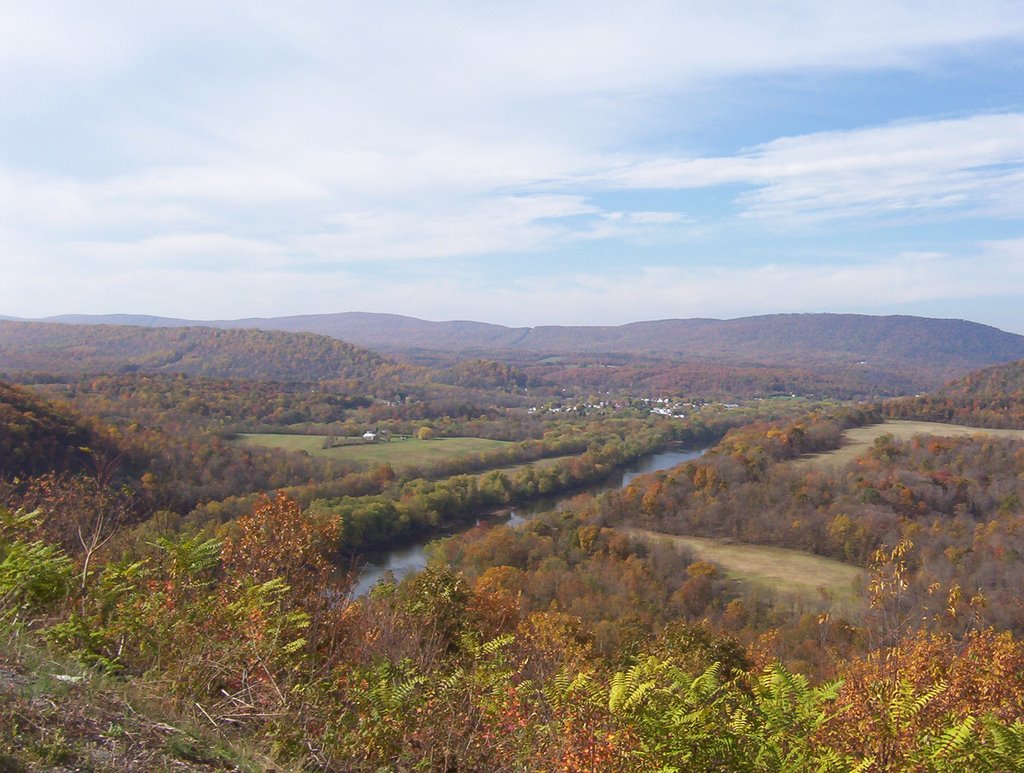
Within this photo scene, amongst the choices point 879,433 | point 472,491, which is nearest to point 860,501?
point 879,433

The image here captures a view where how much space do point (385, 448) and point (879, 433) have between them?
37074 mm

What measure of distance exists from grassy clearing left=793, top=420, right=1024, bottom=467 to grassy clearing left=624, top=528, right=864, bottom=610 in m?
10.9

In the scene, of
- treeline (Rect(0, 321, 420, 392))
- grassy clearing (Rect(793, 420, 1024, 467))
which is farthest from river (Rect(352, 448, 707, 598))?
treeline (Rect(0, 321, 420, 392))

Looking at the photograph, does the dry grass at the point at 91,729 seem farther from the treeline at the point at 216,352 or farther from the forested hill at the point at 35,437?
the treeline at the point at 216,352

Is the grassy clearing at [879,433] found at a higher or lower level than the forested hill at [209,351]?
lower

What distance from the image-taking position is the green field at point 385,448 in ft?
156

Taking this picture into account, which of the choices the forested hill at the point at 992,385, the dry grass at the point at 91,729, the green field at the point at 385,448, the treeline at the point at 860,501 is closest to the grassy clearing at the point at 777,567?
the treeline at the point at 860,501

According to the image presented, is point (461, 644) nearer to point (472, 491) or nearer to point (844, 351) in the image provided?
point (472, 491)

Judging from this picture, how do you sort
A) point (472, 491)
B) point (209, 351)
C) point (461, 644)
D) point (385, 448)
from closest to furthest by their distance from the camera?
point (461, 644) < point (472, 491) < point (385, 448) < point (209, 351)

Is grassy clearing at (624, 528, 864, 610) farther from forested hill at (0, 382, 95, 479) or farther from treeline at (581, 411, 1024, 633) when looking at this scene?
forested hill at (0, 382, 95, 479)

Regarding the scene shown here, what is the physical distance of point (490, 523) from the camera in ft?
124

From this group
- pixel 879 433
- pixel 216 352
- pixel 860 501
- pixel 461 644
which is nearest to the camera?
pixel 461 644

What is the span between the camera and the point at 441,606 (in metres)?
7.89

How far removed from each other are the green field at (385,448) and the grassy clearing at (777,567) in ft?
62.3
